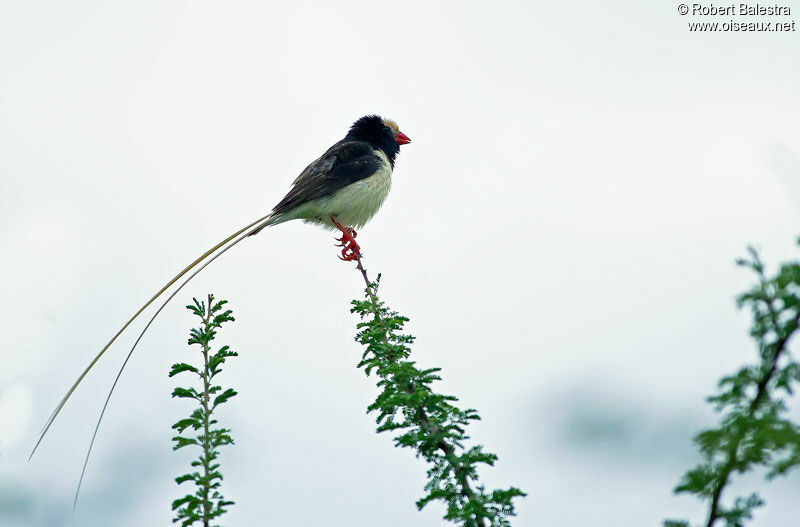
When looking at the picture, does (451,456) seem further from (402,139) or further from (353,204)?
(402,139)

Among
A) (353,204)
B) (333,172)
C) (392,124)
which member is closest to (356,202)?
(353,204)

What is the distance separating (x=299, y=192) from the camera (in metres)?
10.0

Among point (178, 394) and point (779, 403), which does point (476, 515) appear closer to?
point (178, 394)

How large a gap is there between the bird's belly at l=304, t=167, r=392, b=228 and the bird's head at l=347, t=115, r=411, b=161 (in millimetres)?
1207

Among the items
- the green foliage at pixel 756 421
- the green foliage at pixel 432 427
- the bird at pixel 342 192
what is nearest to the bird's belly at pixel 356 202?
the bird at pixel 342 192

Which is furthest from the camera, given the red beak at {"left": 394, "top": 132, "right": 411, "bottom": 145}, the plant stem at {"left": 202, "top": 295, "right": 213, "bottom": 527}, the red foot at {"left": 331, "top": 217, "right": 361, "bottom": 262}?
the red beak at {"left": 394, "top": 132, "right": 411, "bottom": 145}

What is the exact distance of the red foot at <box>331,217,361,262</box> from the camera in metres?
9.69

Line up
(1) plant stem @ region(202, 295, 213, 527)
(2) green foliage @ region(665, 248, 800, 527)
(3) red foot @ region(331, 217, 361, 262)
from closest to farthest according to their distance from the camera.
→ 1. (2) green foliage @ region(665, 248, 800, 527)
2. (1) plant stem @ region(202, 295, 213, 527)
3. (3) red foot @ region(331, 217, 361, 262)

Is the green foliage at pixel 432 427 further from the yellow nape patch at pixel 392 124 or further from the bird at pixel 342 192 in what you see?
the yellow nape patch at pixel 392 124

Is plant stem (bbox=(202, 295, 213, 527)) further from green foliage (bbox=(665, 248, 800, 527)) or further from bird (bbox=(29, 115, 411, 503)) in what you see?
bird (bbox=(29, 115, 411, 503))

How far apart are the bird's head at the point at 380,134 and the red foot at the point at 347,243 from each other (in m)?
2.08

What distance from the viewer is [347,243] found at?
10047mm

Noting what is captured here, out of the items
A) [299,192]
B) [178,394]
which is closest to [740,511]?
[178,394]

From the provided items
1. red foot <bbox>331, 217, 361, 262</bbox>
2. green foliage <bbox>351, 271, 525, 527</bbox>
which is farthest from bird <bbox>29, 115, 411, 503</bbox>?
green foliage <bbox>351, 271, 525, 527</bbox>
